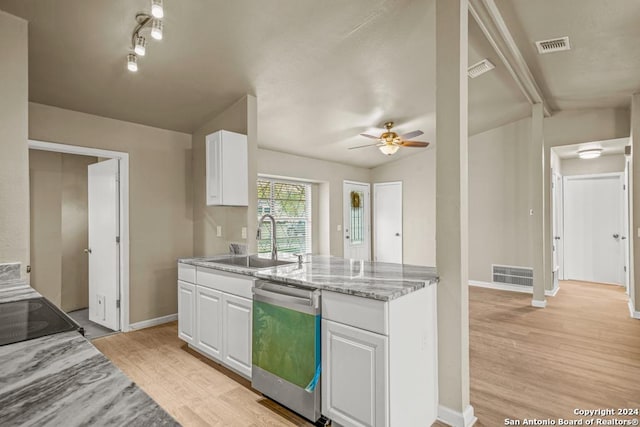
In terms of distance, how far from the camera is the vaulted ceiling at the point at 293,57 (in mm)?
2420

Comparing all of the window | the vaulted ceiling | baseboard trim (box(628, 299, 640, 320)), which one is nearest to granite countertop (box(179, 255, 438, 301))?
the vaulted ceiling

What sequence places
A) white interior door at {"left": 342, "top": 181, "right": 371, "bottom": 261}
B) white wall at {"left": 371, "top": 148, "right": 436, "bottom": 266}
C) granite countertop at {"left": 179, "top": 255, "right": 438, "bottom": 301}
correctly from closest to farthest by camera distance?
1. granite countertop at {"left": 179, "top": 255, "right": 438, "bottom": 301}
2. white wall at {"left": 371, "top": 148, "right": 436, "bottom": 266}
3. white interior door at {"left": 342, "top": 181, "right": 371, "bottom": 261}

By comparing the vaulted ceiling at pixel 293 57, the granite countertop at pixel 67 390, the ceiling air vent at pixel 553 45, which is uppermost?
the ceiling air vent at pixel 553 45

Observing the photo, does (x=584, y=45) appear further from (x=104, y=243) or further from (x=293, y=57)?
(x=104, y=243)

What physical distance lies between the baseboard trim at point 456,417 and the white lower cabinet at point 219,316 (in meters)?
1.37

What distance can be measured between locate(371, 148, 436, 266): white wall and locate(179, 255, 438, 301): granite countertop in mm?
4424

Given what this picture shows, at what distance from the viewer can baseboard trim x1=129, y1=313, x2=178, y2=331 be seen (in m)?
3.84

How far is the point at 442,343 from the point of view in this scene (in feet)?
7.11

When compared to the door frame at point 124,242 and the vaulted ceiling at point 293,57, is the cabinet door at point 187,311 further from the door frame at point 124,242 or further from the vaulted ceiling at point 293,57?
the vaulted ceiling at point 293,57

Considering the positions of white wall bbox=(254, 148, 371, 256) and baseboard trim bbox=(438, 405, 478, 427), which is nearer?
baseboard trim bbox=(438, 405, 478, 427)

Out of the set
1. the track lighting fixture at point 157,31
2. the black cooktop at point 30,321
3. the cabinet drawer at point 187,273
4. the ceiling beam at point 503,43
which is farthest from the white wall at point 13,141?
the ceiling beam at point 503,43

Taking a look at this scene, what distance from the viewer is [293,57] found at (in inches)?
119

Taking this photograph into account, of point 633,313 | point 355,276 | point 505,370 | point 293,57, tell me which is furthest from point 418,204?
point 355,276

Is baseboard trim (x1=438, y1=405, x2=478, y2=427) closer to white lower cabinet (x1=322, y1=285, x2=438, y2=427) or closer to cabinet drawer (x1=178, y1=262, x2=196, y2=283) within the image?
white lower cabinet (x1=322, y1=285, x2=438, y2=427)
